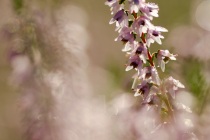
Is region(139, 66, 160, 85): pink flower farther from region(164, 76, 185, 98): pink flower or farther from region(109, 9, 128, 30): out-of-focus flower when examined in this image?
region(109, 9, 128, 30): out-of-focus flower

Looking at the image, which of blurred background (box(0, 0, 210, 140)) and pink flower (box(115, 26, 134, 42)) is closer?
pink flower (box(115, 26, 134, 42))

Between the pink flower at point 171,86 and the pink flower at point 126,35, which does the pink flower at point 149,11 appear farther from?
the pink flower at point 171,86

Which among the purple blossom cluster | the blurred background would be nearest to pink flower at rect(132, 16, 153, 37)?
the purple blossom cluster

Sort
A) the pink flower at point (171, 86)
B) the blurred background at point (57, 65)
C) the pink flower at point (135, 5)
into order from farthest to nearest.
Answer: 1. the blurred background at point (57, 65)
2. the pink flower at point (171, 86)
3. the pink flower at point (135, 5)

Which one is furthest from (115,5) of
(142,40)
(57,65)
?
(57,65)

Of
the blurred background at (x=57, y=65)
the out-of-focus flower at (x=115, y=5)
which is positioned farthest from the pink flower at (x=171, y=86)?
the blurred background at (x=57, y=65)

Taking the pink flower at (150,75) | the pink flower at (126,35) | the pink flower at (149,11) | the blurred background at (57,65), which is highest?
the blurred background at (57,65)

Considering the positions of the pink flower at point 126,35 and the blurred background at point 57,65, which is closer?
the pink flower at point 126,35

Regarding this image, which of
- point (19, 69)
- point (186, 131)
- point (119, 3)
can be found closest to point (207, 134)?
point (186, 131)

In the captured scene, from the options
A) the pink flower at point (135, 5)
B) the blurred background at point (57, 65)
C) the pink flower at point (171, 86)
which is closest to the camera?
the pink flower at point (135, 5)

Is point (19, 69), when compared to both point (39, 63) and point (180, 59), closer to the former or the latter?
point (39, 63)

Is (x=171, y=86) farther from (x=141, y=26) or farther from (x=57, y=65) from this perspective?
(x=57, y=65)
